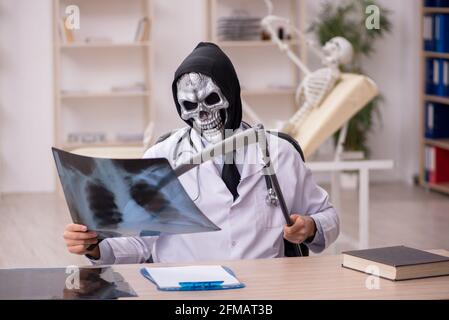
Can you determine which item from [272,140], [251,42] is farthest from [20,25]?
[272,140]

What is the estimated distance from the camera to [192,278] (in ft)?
7.07

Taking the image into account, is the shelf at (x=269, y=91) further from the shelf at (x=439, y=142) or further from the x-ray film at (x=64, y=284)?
the x-ray film at (x=64, y=284)

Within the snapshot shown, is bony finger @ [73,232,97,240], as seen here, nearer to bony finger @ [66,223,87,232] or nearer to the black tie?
bony finger @ [66,223,87,232]

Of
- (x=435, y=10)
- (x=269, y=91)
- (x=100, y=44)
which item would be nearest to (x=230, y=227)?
(x=100, y=44)

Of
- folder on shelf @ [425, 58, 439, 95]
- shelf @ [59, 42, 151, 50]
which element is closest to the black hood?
shelf @ [59, 42, 151, 50]

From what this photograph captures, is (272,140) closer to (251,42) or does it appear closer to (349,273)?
(349,273)

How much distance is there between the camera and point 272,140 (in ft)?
8.84

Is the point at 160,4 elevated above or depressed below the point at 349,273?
above

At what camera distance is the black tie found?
257 cm

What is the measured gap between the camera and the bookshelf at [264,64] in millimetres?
7535

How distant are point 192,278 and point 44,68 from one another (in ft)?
18.2

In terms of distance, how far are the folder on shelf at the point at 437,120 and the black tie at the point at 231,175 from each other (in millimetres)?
5089

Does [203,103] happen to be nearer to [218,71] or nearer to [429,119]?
[218,71]
